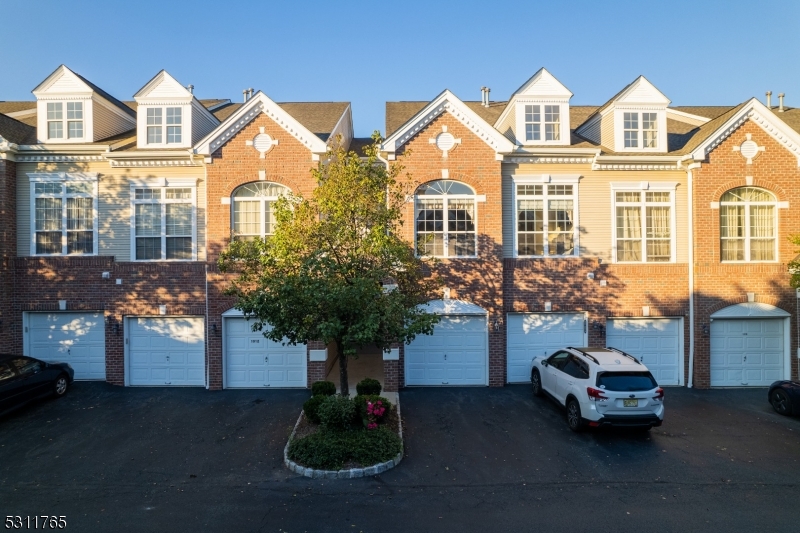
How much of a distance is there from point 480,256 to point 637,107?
309 inches

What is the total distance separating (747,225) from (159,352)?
19.7 m

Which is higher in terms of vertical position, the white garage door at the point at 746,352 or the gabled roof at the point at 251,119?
the gabled roof at the point at 251,119

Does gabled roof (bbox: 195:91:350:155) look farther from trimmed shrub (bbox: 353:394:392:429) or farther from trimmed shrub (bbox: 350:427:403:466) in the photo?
trimmed shrub (bbox: 350:427:403:466)

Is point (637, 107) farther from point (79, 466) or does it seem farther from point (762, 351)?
point (79, 466)

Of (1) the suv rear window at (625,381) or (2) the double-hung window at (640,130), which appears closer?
(1) the suv rear window at (625,381)

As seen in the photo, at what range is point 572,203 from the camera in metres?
13.6

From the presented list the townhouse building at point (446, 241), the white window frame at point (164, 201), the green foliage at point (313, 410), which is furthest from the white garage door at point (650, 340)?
the white window frame at point (164, 201)

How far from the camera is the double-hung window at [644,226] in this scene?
13617 mm

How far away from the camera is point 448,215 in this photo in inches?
516

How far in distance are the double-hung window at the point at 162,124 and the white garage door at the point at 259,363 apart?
7.05 metres

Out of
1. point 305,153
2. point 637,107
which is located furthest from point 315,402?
point 637,107

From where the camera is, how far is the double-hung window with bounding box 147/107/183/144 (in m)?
13.7

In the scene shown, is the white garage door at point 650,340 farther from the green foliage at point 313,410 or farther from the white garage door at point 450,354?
the green foliage at point 313,410

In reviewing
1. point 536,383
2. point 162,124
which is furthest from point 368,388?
point 162,124
